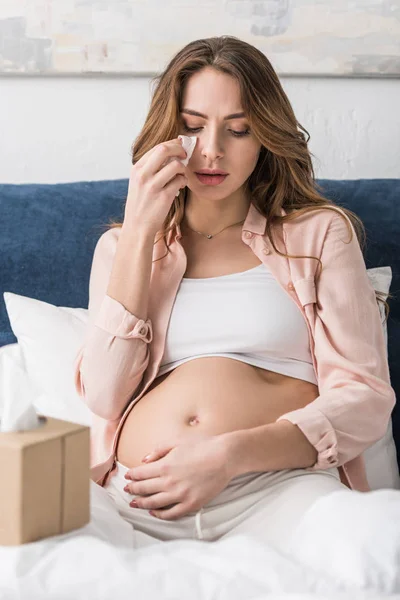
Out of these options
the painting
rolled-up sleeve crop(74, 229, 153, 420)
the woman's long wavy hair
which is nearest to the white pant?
rolled-up sleeve crop(74, 229, 153, 420)

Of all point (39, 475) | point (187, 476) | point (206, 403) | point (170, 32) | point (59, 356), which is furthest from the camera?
point (170, 32)

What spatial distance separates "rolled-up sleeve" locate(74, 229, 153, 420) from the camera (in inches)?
66.9

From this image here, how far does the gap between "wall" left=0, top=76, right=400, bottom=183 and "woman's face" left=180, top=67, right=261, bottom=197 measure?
0.74m

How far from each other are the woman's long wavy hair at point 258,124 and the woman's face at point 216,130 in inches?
0.6

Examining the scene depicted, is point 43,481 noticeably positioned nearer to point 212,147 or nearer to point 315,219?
point 212,147

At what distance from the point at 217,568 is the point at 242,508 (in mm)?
464

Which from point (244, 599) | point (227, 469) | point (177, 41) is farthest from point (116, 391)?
point (177, 41)

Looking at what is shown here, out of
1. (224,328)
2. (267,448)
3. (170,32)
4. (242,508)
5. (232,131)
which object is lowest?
(242,508)

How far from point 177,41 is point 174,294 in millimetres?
977

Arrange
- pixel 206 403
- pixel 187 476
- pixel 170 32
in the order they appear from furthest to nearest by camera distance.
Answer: pixel 170 32
pixel 206 403
pixel 187 476

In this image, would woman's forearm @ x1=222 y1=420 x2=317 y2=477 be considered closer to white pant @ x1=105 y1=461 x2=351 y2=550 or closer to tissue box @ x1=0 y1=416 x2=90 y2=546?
white pant @ x1=105 y1=461 x2=351 y2=550

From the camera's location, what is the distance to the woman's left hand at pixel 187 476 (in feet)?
4.85

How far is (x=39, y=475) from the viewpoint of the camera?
1068mm

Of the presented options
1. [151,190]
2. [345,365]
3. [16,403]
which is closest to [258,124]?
[151,190]
